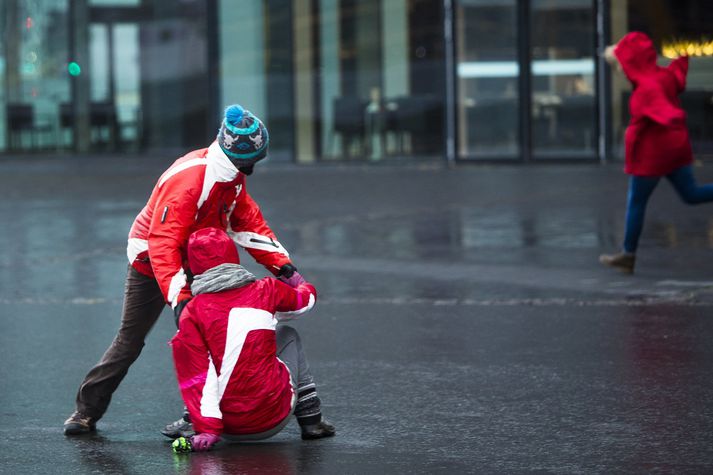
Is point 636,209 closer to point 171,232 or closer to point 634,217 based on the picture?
point 634,217

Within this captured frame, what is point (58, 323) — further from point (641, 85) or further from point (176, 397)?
point (641, 85)

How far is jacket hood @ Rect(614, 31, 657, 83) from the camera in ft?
34.5

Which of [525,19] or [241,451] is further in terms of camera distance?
[525,19]

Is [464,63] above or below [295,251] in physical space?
above

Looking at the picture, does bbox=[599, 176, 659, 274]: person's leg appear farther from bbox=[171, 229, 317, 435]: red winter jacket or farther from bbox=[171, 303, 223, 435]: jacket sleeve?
bbox=[171, 303, 223, 435]: jacket sleeve

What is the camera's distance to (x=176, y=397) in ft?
22.3

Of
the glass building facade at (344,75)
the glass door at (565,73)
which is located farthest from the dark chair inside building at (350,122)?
the glass door at (565,73)

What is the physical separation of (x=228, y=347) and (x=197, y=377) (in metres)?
0.18

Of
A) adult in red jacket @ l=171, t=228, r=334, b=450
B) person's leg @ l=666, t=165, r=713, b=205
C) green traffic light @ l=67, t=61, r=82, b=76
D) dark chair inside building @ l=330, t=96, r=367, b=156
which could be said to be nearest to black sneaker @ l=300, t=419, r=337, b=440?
adult in red jacket @ l=171, t=228, r=334, b=450

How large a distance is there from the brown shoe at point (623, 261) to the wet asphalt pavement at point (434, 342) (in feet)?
0.36

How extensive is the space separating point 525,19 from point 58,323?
15.0 meters

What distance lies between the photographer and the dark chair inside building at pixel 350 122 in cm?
2409

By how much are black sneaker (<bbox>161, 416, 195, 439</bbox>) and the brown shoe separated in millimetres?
5582

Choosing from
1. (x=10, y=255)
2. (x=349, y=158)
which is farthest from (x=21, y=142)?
(x=10, y=255)
